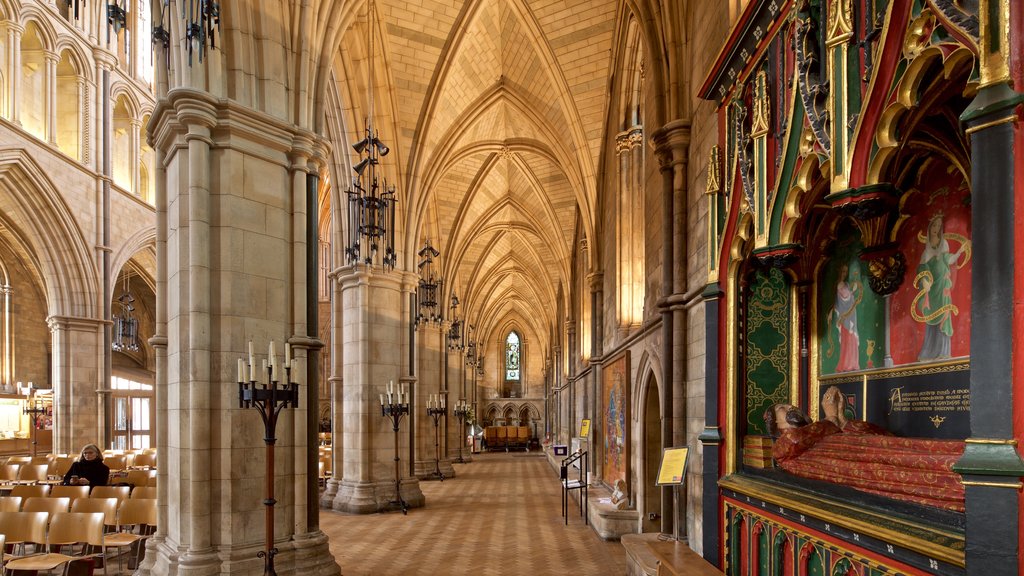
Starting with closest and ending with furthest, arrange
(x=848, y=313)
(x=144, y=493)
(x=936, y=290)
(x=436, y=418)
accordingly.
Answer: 1. (x=936, y=290)
2. (x=848, y=313)
3. (x=144, y=493)
4. (x=436, y=418)

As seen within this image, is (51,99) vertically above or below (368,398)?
above

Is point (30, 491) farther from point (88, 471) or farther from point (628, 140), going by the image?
point (628, 140)

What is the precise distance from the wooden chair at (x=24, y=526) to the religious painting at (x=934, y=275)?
800cm

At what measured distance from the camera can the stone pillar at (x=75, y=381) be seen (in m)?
17.2

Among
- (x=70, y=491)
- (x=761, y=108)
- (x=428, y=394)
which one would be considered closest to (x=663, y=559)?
(x=761, y=108)

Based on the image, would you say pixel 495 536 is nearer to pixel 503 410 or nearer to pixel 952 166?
pixel 952 166

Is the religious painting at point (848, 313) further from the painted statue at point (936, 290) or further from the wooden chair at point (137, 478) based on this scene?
the wooden chair at point (137, 478)

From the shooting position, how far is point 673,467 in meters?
6.51

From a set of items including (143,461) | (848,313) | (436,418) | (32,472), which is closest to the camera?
(848,313)

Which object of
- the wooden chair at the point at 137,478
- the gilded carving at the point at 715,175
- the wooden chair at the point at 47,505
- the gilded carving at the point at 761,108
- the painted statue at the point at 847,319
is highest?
the gilded carving at the point at 761,108

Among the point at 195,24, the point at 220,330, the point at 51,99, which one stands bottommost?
the point at 220,330

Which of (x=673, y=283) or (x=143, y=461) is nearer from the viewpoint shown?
(x=673, y=283)

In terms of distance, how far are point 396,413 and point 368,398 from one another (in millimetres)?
807

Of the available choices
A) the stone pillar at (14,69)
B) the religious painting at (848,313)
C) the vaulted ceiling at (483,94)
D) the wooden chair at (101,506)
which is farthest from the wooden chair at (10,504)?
the stone pillar at (14,69)
